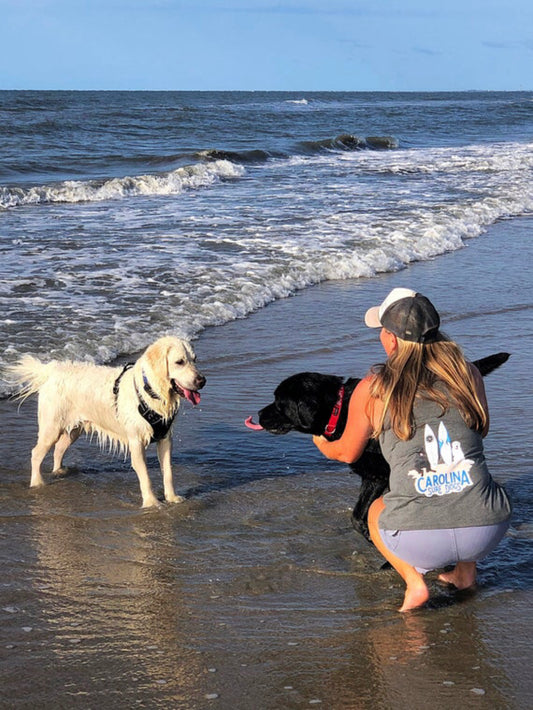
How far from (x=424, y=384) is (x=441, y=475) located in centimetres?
36

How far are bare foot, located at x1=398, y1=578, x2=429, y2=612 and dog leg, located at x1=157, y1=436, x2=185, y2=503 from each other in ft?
5.76

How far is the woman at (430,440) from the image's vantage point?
3.45 metres

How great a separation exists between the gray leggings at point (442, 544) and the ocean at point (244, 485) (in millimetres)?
270

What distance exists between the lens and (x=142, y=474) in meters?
5.03

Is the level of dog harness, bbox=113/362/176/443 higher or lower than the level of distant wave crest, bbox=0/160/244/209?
lower

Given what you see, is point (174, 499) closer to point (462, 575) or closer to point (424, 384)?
point (462, 575)

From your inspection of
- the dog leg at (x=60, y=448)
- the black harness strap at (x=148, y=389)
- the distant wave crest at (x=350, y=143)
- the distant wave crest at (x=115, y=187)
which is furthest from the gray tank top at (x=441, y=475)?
the distant wave crest at (x=350, y=143)

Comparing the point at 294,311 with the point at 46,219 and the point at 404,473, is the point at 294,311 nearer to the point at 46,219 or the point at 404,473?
the point at 404,473

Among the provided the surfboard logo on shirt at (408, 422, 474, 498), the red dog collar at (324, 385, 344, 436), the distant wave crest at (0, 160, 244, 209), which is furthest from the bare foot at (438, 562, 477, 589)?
the distant wave crest at (0, 160, 244, 209)

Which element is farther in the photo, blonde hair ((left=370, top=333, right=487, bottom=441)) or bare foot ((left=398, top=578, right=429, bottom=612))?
bare foot ((left=398, top=578, right=429, bottom=612))

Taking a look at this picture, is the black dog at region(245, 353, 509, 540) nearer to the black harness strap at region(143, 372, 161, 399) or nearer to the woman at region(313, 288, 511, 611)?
the woman at region(313, 288, 511, 611)

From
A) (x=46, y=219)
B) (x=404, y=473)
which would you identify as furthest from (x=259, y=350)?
(x=46, y=219)

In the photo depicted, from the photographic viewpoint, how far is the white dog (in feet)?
16.2

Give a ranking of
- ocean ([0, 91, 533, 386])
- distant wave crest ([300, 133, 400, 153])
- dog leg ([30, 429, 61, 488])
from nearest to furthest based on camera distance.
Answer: dog leg ([30, 429, 61, 488])
ocean ([0, 91, 533, 386])
distant wave crest ([300, 133, 400, 153])
